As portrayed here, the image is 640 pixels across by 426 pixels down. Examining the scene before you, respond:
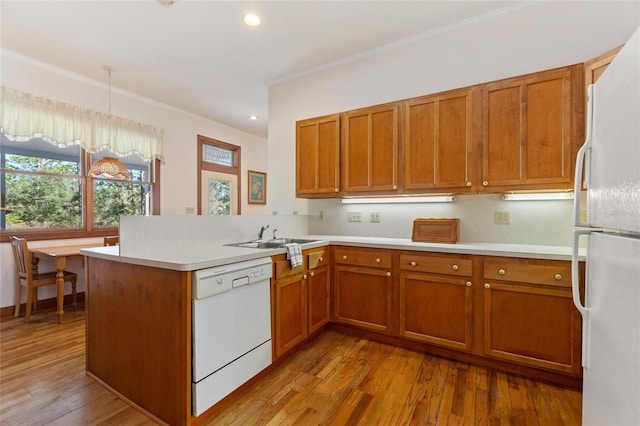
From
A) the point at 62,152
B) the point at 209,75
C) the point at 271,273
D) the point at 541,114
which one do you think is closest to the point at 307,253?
the point at 271,273

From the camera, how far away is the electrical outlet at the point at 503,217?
2549 mm

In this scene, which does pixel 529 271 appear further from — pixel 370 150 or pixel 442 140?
pixel 370 150

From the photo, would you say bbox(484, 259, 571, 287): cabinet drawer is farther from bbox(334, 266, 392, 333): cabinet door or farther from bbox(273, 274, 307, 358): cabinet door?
bbox(273, 274, 307, 358): cabinet door

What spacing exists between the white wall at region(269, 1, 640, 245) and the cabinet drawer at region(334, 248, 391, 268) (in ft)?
1.81

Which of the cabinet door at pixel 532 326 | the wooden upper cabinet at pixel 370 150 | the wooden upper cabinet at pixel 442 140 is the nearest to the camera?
the cabinet door at pixel 532 326

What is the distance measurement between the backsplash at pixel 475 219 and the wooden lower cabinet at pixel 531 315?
1.81 feet

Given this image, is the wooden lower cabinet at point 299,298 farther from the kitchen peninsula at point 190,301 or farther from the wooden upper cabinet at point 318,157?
the wooden upper cabinet at point 318,157

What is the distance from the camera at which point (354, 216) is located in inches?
130

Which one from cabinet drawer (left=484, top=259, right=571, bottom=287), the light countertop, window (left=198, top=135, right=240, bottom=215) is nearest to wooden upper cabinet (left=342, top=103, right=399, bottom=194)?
the light countertop

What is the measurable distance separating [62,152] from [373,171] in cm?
387

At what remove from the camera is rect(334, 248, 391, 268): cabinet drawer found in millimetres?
2562

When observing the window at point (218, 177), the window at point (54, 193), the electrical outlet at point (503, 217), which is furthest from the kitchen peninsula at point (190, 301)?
the window at point (218, 177)

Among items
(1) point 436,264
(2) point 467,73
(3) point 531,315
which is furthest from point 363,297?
(2) point 467,73

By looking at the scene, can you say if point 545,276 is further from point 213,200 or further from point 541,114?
point 213,200
